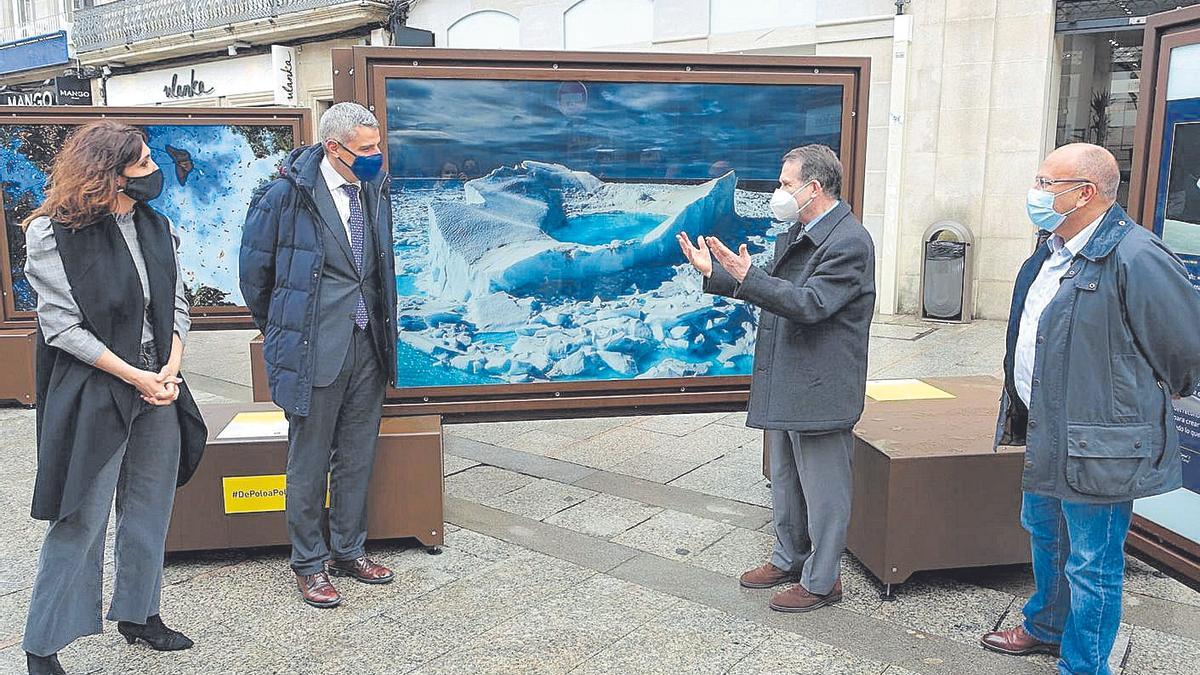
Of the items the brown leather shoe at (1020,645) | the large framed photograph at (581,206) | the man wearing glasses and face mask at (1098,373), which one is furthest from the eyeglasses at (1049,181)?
the large framed photograph at (581,206)

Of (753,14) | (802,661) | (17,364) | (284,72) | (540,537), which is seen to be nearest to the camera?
(802,661)

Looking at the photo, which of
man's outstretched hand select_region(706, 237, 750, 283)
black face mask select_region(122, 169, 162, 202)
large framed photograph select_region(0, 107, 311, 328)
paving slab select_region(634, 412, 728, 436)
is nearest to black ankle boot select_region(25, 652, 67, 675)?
black face mask select_region(122, 169, 162, 202)

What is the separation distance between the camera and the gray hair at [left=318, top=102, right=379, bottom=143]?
3768 millimetres

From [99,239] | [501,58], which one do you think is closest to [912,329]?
[501,58]

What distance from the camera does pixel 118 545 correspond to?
3.42 m

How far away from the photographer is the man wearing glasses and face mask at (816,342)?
3555 millimetres

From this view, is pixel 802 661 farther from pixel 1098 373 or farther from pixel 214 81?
pixel 214 81

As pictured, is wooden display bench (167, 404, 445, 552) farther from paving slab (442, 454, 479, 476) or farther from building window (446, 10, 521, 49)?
building window (446, 10, 521, 49)

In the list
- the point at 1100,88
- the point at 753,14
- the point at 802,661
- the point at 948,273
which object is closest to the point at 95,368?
the point at 802,661

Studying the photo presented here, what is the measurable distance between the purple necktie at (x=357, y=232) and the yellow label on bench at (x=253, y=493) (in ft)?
2.94

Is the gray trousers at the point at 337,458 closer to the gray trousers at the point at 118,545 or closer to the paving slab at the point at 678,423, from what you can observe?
the gray trousers at the point at 118,545

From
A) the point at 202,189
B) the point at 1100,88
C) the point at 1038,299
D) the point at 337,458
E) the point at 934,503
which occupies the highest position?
the point at 1100,88

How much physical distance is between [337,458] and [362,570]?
492 millimetres

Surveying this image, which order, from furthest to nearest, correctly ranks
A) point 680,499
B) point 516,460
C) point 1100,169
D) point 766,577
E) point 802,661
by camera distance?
point 516,460 < point 680,499 < point 766,577 < point 802,661 < point 1100,169
